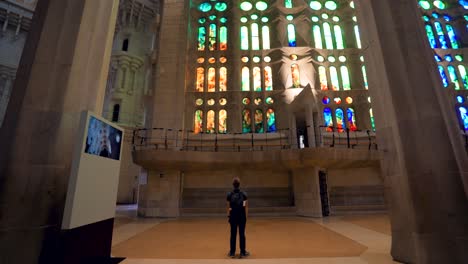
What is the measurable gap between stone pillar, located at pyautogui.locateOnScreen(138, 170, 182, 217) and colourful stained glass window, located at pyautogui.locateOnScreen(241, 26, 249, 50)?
13378 millimetres

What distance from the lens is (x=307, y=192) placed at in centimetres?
1116

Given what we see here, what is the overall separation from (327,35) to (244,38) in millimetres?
8185

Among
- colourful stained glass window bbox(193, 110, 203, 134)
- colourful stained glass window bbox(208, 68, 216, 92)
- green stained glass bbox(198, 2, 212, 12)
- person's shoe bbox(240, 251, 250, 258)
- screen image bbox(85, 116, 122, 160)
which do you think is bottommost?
person's shoe bbox(240, 251, 250, 258)

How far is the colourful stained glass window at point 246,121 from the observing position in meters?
18.0

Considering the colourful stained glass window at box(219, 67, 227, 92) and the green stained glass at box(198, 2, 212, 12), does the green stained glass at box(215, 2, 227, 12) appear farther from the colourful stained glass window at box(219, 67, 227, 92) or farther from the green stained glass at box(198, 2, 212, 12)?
the colourful stained glass window at box(219, 67, 227, 92)

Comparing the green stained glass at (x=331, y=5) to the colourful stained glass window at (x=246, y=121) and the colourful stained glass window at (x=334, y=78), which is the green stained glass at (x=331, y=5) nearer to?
the colourful stained glass window at (x=334, y=78)

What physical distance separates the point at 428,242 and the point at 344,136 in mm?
13371

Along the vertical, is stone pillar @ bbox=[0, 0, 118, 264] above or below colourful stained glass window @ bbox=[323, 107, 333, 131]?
below

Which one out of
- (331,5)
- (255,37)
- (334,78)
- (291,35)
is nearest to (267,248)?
(334,78)

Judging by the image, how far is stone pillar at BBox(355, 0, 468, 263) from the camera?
3211 mm

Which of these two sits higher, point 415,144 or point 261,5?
point 261,5

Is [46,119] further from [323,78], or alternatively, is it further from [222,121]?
[323,78]

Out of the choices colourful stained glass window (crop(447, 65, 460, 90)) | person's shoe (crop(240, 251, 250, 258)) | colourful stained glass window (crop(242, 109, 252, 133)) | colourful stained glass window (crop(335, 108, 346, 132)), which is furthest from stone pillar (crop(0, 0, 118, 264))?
colourful stained glass window (crop(447, 65, 460, 90))

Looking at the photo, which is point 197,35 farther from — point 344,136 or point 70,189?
point 70,189
